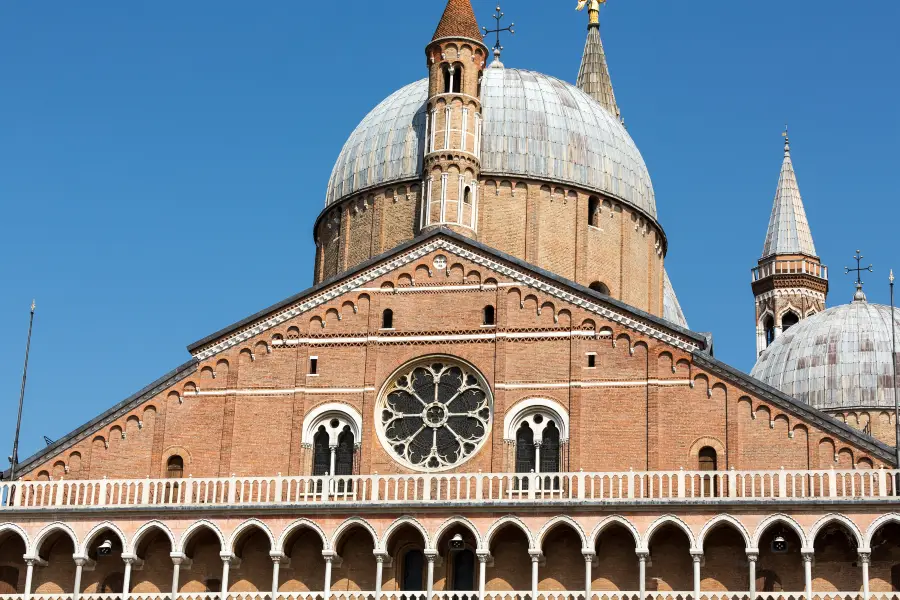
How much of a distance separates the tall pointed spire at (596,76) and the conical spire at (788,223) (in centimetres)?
833

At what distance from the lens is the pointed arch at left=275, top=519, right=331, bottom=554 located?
40.3 meters

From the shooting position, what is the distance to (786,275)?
229ft

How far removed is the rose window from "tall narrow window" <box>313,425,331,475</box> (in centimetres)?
147

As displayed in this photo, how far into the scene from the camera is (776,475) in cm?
3909

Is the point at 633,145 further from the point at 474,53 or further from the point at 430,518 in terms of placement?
the point at 430,518

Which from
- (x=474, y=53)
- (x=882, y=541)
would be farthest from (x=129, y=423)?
(x=882, y=541)

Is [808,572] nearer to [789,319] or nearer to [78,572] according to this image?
[78,572]

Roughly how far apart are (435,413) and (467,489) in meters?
2.72

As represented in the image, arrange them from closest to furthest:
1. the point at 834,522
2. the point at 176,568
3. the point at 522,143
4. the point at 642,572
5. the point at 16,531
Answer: the point at 834,522
the point at 642,572
the point at 176,568
the point at 16,531
the point at 522,143

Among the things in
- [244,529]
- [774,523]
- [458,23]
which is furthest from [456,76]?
[774,523]

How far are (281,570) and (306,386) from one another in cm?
468

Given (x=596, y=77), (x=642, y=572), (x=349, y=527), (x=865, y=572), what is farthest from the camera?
(x=596, y=77)

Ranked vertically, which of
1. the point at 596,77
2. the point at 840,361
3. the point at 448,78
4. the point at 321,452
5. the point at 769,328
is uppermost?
the point at 596,77

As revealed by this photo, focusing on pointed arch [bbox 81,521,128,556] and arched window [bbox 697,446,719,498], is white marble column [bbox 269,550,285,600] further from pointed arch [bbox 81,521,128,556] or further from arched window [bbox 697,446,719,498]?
arched window [bbox 697,446,719,498]
